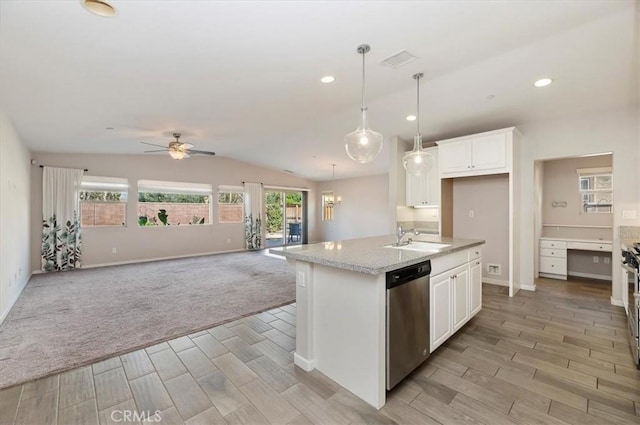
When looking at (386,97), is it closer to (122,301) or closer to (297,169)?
(122,301)

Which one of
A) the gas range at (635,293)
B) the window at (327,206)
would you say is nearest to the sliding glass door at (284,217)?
the window at (327,206)

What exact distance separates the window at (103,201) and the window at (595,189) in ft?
32.2

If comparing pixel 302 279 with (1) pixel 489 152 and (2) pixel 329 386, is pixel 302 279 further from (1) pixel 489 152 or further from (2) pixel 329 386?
(1) pixel 489 152

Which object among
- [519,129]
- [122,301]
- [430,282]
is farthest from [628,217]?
[122,301]

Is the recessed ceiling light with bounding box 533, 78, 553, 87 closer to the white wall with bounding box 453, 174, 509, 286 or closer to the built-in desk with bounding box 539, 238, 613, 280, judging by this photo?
the white wall with bounding box 453, 174, 509, 286

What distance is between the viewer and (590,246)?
484 centimetres

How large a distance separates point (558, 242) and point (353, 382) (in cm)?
520

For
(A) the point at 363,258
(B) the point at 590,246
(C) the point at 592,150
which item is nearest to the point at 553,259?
(B) the point at 590,246

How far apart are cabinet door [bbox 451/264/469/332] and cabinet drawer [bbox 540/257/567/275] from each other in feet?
11.7

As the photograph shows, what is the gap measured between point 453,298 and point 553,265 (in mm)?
3990

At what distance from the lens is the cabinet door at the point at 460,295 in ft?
8.79

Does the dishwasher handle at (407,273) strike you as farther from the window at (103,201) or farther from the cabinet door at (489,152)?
the window at (103,201)

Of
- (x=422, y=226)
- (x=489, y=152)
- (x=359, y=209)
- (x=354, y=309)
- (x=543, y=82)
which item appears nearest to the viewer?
(x=354, y=309)

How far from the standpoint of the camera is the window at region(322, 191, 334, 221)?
1067 centimetres
